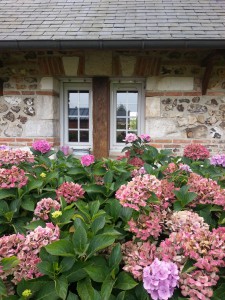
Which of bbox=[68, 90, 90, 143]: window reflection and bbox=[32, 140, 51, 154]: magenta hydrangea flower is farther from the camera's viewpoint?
bbox=[68, 90, 90, 143]: window reflection

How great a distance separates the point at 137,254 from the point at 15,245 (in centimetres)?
41

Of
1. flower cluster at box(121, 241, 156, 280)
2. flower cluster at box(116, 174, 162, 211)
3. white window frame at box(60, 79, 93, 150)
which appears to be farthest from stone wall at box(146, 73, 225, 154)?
flower cluster at box(121, 241, 156, 280)

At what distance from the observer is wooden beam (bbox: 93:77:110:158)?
14.5 ft

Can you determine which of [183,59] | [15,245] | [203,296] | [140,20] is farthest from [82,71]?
[203,296]

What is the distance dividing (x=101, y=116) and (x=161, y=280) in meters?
3.78

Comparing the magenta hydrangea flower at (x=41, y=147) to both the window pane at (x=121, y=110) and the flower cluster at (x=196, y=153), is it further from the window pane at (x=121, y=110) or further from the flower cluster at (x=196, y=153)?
the window pane at (x=121, y=110)

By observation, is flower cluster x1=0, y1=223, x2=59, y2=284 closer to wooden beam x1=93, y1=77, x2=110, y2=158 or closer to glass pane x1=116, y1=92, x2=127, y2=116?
wooden beam x1=93, y1=77, x2=110, y2=158

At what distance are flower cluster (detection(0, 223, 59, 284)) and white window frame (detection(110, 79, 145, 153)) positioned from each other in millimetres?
3667

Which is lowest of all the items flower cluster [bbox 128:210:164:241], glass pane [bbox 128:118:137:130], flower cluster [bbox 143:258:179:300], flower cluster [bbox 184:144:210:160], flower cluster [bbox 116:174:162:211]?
flower cluster [bbox 143:258:179:300]

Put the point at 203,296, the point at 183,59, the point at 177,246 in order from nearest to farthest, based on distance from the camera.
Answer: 1. the point at 203,296
2. the point at 177,246
3. the point at 183,59

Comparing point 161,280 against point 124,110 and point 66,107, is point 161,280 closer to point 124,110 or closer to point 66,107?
point 124,110

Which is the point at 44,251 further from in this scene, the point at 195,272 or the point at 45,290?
the point at 195,272

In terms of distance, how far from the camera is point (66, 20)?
4352 millimetres

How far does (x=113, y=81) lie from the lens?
453 centimetres
